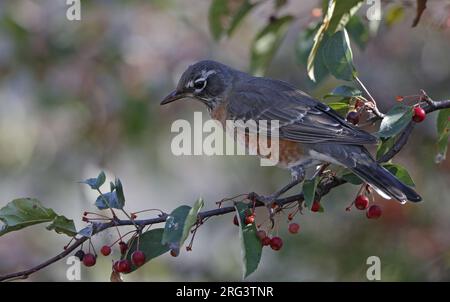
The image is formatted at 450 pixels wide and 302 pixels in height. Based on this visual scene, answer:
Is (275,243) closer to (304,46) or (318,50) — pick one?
(318,50)

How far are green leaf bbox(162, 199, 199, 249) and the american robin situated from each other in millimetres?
653

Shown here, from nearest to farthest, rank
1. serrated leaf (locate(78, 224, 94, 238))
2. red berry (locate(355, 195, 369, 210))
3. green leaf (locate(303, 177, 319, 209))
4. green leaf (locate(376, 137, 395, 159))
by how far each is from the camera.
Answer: serrated leaf (locate(78, 224, 94, 238))
green leaf (locate(303, 177, 319, 209))
green leaf (locate(376, 137, 395, 159))
red berry (locate(355, 195, 369, 210))

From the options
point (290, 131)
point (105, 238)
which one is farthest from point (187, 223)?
point (290, 131)

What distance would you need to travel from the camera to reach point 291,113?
4.55 m

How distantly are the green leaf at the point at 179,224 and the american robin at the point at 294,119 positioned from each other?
65 cm

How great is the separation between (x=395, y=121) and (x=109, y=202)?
4.53ft

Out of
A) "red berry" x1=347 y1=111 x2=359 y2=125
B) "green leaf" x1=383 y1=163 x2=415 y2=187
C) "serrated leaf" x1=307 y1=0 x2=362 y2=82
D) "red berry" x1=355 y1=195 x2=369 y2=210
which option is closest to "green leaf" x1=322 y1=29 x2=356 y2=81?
"serrated leaf" x1=307 y1=0 x2=362 y2=82

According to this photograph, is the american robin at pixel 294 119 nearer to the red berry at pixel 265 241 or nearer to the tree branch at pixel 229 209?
the tree branch at pixel 229 209

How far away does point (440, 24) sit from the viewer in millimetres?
4594

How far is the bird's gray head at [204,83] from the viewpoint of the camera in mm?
5016

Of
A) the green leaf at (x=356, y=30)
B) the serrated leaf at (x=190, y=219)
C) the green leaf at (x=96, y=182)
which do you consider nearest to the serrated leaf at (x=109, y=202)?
the green leaf at (x=96, y=182)

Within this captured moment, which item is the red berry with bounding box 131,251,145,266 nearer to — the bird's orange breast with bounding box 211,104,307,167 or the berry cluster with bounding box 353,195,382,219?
the berry cluster with bounding box 353,195,382,219

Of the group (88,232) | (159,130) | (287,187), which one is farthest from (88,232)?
(159,130)

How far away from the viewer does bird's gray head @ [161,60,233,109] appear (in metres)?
5.02
